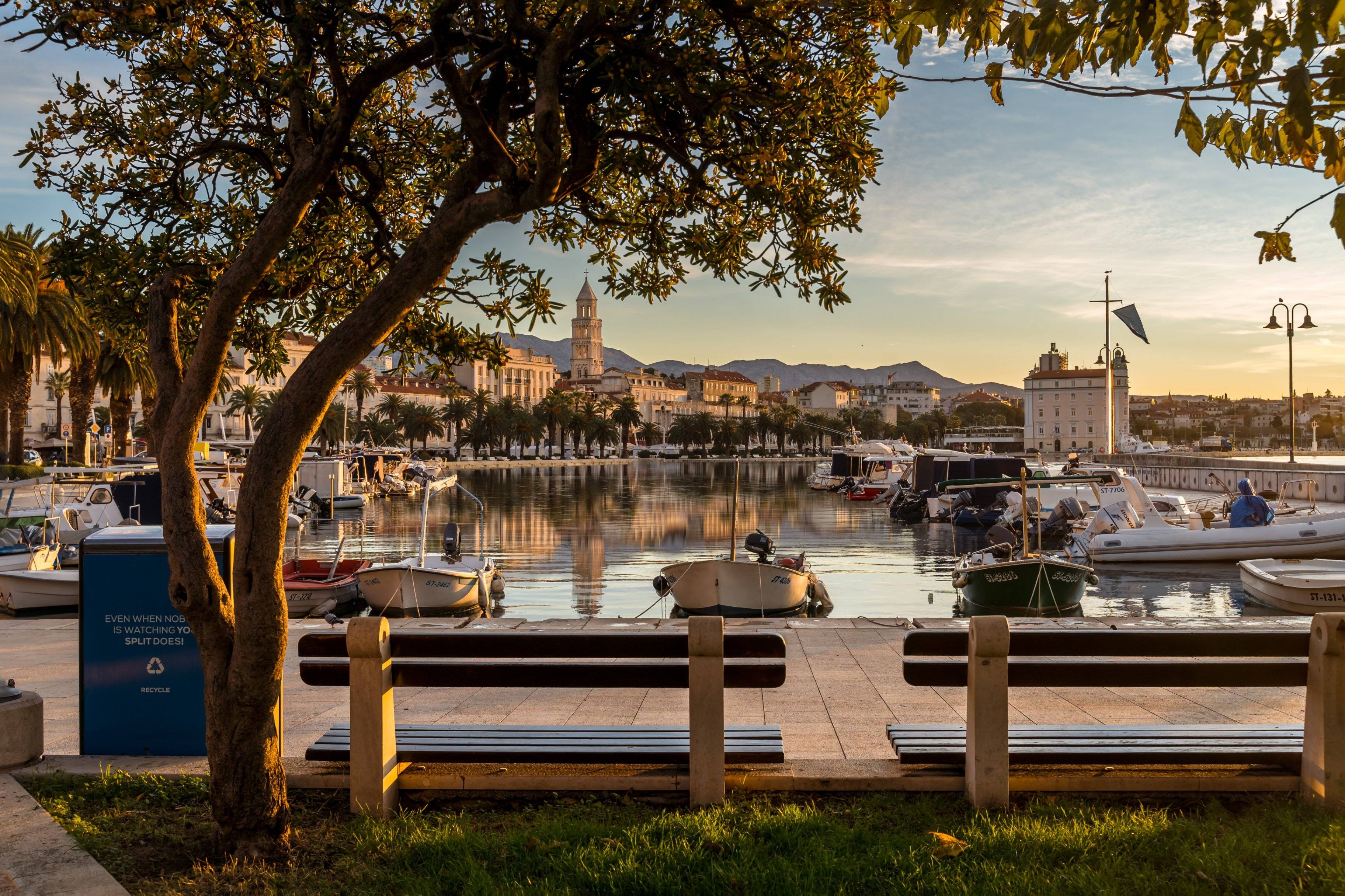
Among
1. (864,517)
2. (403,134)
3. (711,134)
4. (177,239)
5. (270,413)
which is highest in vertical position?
(403,134)

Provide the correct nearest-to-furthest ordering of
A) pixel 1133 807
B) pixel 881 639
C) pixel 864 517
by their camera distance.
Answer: pixel 1133 807 → pixel 881 639 → pixel 864 517

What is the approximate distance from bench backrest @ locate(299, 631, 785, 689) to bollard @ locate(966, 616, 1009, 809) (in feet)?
3.27

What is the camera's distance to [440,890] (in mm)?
4188

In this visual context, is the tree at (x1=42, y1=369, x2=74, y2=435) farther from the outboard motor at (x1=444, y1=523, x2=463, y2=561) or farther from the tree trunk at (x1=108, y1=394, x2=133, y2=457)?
the outboard motor at (x1=444, y1=523, x2=463, y2=561)

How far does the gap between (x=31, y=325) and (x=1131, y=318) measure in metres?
58.3

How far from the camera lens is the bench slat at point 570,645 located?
16.2ft

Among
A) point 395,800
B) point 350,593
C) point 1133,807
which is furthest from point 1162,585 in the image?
point 395,800

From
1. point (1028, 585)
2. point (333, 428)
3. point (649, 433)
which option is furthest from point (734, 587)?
point (649, 433)

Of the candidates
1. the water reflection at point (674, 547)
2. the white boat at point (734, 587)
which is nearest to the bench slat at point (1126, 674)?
the water reflection at point (674, 547)

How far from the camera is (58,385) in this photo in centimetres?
9425

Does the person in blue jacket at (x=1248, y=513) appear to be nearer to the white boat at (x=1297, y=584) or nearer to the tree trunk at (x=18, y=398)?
the white boat at (x=1297, y=584)

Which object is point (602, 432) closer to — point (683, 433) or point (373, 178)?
point (683, 433)

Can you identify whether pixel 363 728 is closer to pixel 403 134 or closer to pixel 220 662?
pixel 220 662

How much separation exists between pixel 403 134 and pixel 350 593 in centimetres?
1595
